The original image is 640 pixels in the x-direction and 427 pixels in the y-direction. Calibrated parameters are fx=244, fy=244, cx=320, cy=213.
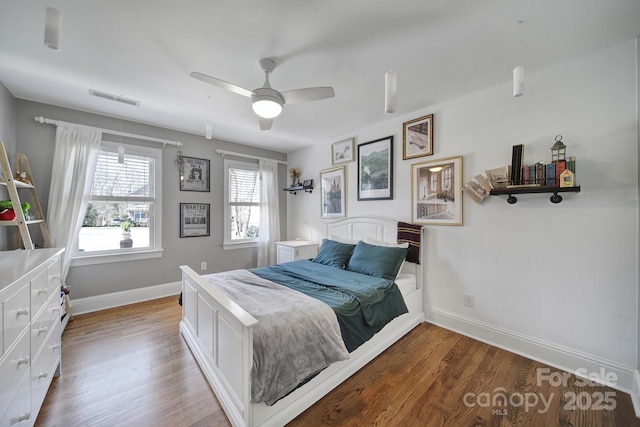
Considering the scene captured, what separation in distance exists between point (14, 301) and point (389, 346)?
258 centimetres

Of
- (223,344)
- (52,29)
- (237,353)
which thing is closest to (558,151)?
(237,353)

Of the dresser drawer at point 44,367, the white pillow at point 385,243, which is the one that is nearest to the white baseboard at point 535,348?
the white pillow at point 385,243

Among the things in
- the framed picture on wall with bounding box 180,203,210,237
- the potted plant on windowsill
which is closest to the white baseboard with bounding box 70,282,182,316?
the potted plant on windowsill

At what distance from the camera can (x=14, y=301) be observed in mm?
1135

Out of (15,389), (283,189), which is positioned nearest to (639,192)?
(15,389)

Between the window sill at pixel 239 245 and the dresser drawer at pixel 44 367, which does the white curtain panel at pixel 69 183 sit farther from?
the window sill at pixel 239 245

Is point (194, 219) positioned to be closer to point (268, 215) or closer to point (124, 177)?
point (124, 177)

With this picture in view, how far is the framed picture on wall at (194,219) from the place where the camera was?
12.4ft

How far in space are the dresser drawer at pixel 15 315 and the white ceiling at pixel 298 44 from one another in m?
1.67

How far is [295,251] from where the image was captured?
388cm

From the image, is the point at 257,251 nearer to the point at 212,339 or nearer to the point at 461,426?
the point at 212,339

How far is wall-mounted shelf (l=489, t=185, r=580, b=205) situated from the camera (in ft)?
6.20

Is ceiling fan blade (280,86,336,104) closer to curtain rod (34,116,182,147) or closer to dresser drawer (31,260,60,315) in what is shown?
dresser drawer (31,260,60,315)

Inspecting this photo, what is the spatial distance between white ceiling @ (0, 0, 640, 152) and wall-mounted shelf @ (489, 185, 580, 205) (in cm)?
103
